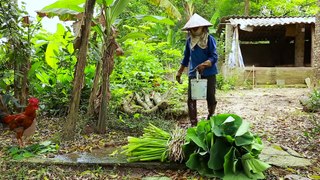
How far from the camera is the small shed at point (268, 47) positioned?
1475cm

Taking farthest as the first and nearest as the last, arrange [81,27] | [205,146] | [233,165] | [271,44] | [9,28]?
[271,44] → [9,28] → [81,27] → [205,146] → [233,165]

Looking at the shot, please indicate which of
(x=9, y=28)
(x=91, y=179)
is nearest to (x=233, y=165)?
(x=91, y=179)

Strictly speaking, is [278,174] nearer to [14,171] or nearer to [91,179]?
[91,179]

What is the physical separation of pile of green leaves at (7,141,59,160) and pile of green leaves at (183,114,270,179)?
1.54 m

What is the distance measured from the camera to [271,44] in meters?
22.2

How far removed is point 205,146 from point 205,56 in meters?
1.97

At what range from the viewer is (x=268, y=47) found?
22.2m

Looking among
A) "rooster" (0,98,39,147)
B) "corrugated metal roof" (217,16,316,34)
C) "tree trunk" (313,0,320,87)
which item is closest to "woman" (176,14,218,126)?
"rooster" (0,98,39,147)

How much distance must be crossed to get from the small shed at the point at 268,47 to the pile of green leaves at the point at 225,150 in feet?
35.7

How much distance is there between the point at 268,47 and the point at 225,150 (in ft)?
67.1

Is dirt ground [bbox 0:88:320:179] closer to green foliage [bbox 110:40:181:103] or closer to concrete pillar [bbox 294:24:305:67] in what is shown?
green foliage [bbox 110:40:181:103]

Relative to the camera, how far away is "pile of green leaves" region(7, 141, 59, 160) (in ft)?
11.6

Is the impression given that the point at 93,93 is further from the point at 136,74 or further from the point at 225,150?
the point at 225,150

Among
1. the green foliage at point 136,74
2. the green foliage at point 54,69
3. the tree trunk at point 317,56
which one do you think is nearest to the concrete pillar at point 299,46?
the tree trunk at point 317,56
